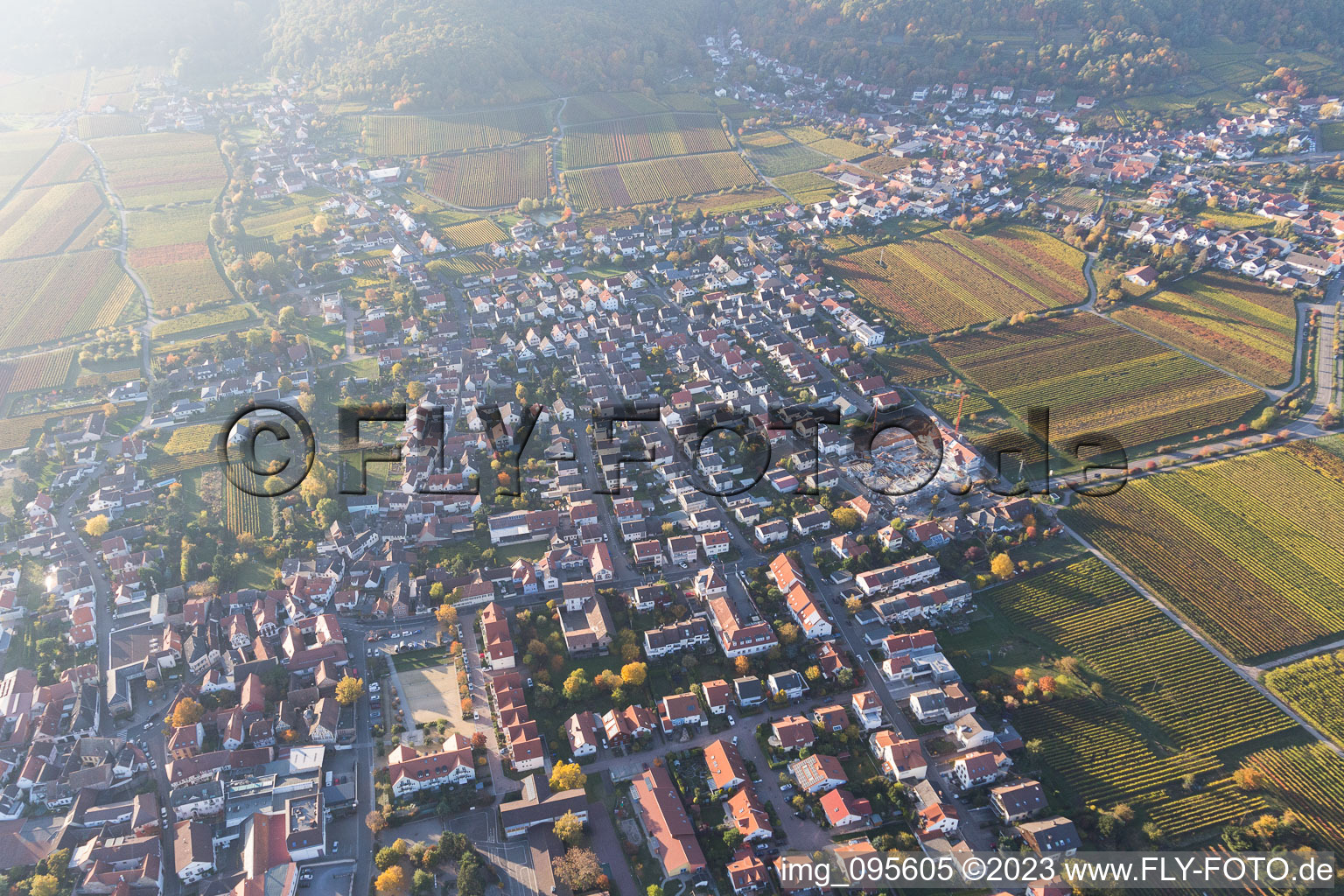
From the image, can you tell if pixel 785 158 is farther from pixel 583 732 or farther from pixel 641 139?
pixel 583 732

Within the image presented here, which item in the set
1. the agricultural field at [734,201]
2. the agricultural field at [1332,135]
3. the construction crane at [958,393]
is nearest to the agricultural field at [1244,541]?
the construction crane at [958,393]

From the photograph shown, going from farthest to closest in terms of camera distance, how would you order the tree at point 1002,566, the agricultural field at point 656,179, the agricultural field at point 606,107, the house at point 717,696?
the agricultural field at point 606,107 < the agricultural field at point 656,179 < the tree at point 1002,566 < the house at point 717,696

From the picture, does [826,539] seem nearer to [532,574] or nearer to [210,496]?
[532,574]

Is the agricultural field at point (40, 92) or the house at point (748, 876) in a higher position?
the agricultural field at point (40, 92)

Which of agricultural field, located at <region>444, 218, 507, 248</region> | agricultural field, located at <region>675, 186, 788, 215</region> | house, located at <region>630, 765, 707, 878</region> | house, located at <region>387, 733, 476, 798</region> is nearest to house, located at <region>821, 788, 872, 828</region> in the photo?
house, located at <region>630, 765, 707, 878</region>

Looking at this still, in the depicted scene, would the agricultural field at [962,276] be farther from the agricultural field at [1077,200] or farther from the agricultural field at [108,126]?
the agricultural field at [108,126]

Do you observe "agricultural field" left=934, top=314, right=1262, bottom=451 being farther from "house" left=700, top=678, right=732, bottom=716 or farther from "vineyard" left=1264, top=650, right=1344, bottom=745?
"house" left=700, top=678, right=732, bottom=716
